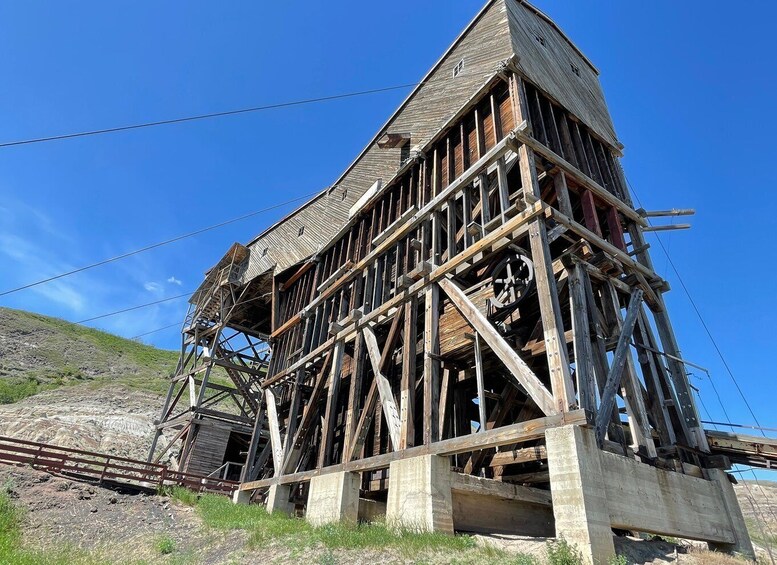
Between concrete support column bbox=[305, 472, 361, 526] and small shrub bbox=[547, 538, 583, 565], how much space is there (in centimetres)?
448

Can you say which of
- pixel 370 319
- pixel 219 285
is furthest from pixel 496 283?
pixel 219 285

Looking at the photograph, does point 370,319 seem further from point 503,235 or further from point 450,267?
point 503,235

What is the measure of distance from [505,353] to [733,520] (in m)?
5.18

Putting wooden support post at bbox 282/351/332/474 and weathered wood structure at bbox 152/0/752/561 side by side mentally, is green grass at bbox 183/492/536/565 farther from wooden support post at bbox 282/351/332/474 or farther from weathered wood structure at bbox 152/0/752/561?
wooden support post at bbox 282/351/332/474

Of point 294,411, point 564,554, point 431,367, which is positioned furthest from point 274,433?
point 564,554

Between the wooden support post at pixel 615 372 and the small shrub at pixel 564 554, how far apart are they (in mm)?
1719

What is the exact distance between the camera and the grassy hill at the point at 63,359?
3644 centimetres

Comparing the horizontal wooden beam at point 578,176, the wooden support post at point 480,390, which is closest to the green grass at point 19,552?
the wooden support post at point 480,390

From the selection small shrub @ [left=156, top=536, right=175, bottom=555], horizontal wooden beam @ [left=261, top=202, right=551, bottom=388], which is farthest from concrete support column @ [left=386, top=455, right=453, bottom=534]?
small shrub @ [left=156, top=536, right=175, bottom=555]

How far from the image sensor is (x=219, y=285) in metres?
24.5

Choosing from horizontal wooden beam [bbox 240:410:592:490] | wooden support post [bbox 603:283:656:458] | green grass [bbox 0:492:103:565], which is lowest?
green grass [bbox 0:492:103:565]

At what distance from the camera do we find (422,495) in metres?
7.10

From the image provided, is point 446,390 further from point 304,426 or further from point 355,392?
point 304,426

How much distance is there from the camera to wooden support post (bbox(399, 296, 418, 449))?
8758 mm
